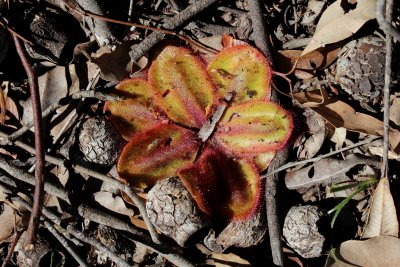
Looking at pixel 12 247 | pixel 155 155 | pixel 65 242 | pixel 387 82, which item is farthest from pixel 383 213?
pixel 12 247

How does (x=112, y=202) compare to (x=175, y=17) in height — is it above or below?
below

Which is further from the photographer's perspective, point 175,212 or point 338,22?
point 338,22

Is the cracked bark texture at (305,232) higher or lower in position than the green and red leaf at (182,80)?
lower

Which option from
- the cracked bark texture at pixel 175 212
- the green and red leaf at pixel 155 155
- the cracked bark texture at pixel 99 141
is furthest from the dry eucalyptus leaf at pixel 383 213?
the cracked bark texture at pixel 99 141

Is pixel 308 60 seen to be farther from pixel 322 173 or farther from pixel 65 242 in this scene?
pixel 65 242

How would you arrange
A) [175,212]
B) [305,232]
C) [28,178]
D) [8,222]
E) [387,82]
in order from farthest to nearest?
[8,222]
[28,178]
[305,232]
[175,212]
[387,82]

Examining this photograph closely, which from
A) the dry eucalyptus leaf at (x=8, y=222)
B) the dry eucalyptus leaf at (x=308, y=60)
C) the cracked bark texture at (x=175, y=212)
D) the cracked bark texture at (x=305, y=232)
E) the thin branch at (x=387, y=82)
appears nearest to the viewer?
the thin branch at (x=387, y=82)

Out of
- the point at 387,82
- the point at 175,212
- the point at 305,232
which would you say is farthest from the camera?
the point at 305,232

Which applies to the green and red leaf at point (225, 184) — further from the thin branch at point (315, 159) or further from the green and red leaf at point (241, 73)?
the green and red leaf at point (241, 73)
